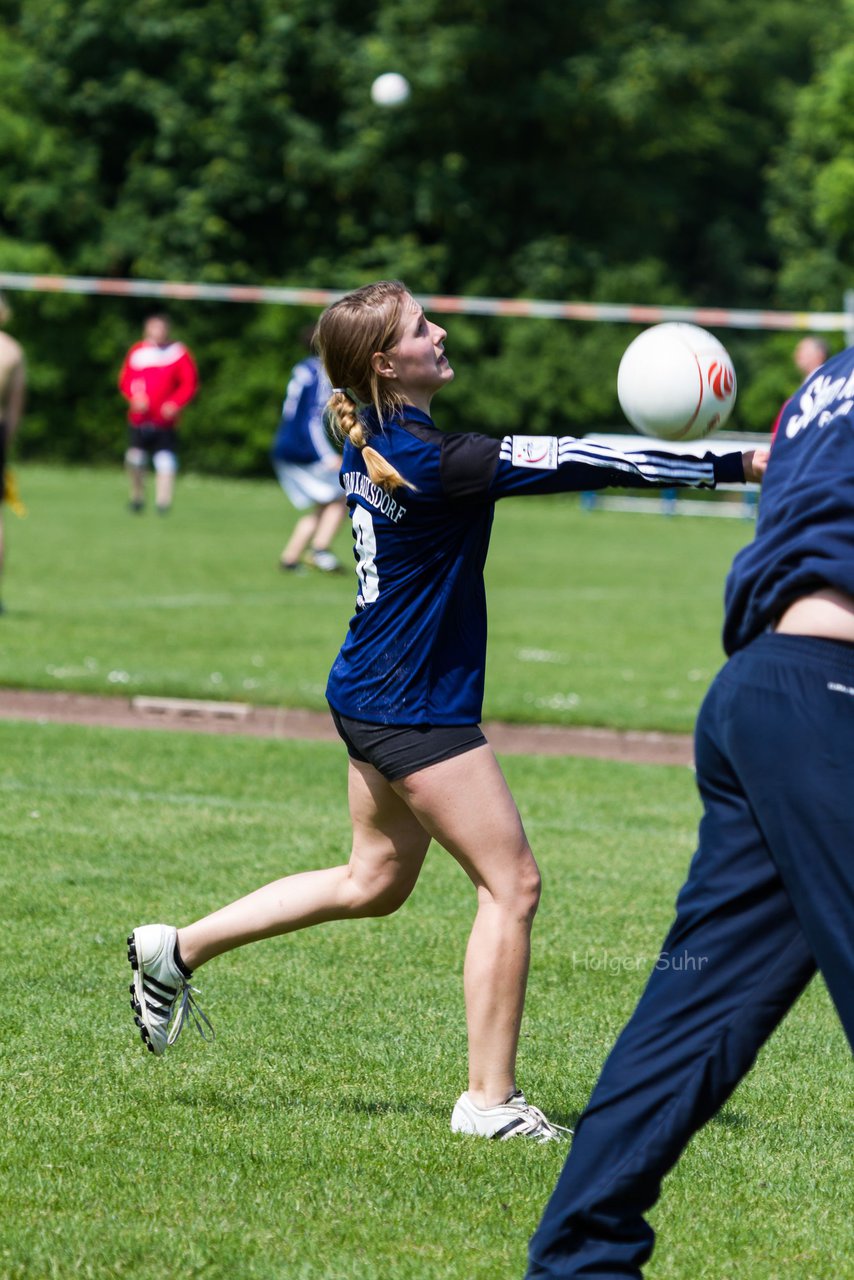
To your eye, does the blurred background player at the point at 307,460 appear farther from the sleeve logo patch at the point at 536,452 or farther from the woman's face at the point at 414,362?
the sleeve logo patch at the point at 536,452

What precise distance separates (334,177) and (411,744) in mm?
38756

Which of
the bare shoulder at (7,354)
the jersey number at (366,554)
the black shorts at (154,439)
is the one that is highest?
the jersey number at (366,554)

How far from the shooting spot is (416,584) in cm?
427

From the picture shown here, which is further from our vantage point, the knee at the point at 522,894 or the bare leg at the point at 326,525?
the bare leg at the point at 326,525

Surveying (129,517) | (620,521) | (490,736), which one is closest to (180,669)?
(490,736)

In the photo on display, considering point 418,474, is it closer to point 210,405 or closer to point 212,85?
point 210,405

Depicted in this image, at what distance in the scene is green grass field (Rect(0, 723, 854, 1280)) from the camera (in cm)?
368

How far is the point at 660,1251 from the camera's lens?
365 cm

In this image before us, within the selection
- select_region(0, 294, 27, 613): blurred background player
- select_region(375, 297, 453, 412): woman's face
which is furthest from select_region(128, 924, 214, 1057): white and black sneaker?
select_region(0, 294, 27, 613): blurred background player

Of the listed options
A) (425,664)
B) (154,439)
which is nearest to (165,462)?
(154,439)

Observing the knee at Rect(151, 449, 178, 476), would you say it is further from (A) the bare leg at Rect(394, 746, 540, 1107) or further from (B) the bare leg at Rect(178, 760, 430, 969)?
(A) the bare leg at Rect(394, 746, 540, 1107)

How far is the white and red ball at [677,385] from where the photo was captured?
4.16m

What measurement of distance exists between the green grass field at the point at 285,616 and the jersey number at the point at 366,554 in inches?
246

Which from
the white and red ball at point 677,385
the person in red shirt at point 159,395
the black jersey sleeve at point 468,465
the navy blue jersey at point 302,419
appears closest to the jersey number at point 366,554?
the black jersey sleeve at point 468,465
